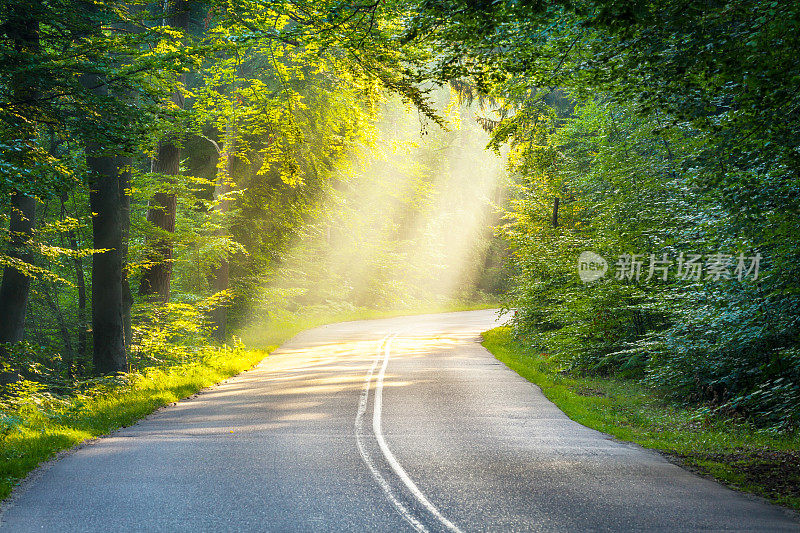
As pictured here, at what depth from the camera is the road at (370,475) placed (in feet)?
20.6

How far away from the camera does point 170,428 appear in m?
10.5

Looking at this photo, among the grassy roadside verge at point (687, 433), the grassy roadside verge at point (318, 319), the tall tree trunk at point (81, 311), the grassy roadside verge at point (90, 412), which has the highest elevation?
the tall tree trunk at point (81, 311)

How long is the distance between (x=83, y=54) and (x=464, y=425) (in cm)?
913

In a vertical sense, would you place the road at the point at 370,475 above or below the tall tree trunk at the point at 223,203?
below

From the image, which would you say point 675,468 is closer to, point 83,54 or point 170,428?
point 170,428

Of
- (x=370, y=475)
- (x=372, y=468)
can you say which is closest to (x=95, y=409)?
(x=372, y=468)

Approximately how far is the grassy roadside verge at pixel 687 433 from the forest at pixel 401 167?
0.54 m

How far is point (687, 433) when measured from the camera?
411 inches

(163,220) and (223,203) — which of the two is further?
(223,203)

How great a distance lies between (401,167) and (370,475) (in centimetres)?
2351

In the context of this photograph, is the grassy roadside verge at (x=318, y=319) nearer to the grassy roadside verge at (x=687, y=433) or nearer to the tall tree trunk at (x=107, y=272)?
the tall tree trunk at (x=107, y=272)

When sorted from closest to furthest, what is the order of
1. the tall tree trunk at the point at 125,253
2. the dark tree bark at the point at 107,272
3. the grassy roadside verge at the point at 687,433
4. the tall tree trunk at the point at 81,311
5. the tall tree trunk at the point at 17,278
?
1. the grassy roadside verge at the point at 687,433
2. the tall tree trunk at the point at 17,278
3. the dark tree bark at the point at 107,272
4. the tall tree trunk at the point at 125,253
5. the tall tree trunk at the point at 81,311

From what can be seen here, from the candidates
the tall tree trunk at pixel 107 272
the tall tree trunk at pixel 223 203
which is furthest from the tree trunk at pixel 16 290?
the tall tree trunk at pixel 223 203

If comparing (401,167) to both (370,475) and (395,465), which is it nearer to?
(395,465)
